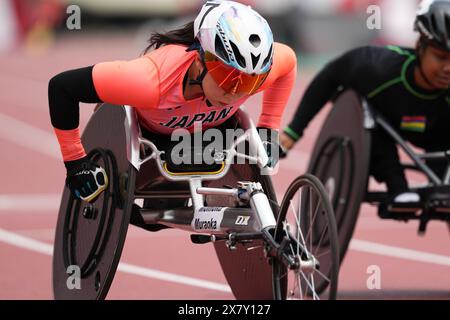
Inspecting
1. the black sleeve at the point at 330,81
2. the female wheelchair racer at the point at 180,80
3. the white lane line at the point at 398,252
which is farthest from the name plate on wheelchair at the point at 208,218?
the white lane line at the point at 398,252

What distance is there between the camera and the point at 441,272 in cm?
953

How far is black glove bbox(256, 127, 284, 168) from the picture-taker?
23.2 feet

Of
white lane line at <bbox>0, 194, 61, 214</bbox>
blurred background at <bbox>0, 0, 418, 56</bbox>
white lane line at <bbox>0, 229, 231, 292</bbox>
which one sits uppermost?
white lane line at <bbox>0, 229, 231, 292</bbox>

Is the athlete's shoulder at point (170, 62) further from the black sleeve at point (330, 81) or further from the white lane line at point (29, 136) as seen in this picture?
the white lane line at point (29, 136)

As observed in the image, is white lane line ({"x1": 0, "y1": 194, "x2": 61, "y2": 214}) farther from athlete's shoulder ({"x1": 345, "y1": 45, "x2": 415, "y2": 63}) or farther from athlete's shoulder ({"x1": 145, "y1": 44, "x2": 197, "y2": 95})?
athlete's shoulder ({"x1": 145, "y1": 44, "x2": 197, "y2": 95})

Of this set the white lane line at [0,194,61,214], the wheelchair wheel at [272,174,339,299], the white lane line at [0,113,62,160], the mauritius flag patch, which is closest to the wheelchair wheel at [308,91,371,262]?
the mauritius flag patch

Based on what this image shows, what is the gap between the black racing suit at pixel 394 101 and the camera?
28.0 feet

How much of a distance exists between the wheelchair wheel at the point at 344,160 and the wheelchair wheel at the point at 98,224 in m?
1.90

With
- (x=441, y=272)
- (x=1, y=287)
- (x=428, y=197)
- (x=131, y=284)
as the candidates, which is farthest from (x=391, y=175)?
(x=1, y=287)

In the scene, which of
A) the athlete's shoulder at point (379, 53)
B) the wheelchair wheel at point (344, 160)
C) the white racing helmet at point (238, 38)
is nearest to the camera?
the white racing helmet at point (238, 38)

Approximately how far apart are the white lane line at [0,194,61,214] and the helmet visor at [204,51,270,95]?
19.4 feet

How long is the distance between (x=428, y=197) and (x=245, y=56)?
2293mm

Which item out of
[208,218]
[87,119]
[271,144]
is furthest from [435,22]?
[87,119]
